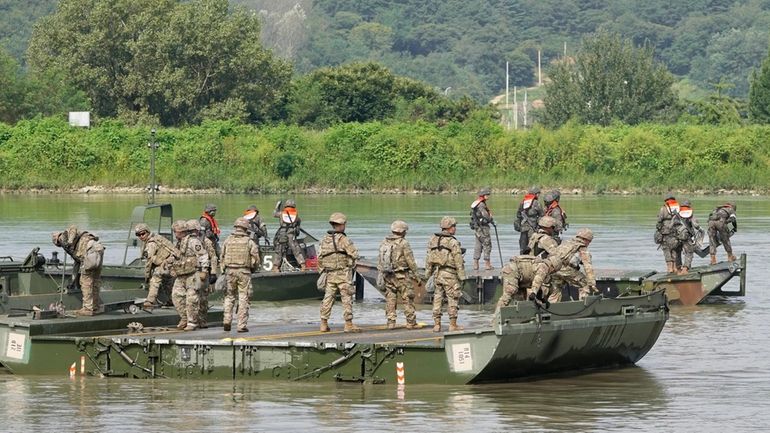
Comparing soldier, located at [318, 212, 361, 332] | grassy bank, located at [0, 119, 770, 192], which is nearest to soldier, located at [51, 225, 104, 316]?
soldier, located at [318, 212, 361, 332]

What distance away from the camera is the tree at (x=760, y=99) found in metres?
106

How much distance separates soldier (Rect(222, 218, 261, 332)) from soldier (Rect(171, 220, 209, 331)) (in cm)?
37

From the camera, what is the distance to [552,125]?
110 m

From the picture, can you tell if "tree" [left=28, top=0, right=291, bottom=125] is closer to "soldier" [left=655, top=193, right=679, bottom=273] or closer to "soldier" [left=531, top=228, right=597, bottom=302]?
"soldier" [left=655, top=193, right=679, bottom=273]

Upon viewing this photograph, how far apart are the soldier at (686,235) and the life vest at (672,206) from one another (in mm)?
139

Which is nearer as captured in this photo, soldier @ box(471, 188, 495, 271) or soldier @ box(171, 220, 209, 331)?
soldier @ box(171, 220, 209, 331)

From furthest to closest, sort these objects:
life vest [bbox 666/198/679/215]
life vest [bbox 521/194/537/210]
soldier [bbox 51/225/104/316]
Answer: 1. life vest [bbox 521/194/537/210]
2. life vest [bbox 666/198/679/215]
3. soldier [bbox 51/225/104/316]

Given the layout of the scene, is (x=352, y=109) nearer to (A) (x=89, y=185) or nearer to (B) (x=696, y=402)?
(A) (x=89, y=185)

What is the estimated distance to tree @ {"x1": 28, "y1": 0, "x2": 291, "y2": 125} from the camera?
95.6 metres

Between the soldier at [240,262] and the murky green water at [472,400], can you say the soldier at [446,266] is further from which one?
the soldier at [240,262]

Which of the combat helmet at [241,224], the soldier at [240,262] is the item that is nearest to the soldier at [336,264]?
the soldier at [240,262]

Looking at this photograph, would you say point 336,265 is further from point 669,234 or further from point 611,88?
point 611,88

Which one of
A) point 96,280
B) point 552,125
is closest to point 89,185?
point 552,125

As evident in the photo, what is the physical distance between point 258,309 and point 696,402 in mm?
11554
